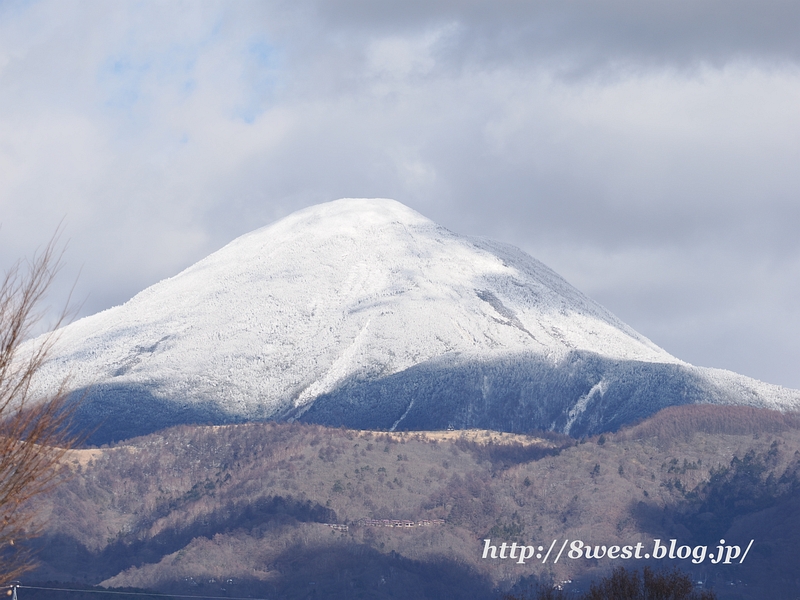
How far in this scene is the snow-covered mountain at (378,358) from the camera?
14688cm

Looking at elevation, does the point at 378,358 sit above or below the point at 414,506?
above

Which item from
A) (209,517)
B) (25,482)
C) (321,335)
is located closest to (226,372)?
(321,335)

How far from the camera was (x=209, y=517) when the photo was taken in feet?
336

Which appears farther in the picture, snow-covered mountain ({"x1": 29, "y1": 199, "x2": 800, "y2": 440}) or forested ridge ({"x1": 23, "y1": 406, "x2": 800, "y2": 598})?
snow-covered mountain ({"x1": 29, "y1": 199, "x2": 800, "y2": 440})

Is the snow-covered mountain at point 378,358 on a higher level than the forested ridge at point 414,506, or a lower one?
higher

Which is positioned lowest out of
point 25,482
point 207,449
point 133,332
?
point 25,482

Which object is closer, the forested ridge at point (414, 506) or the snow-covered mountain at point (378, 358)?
the forested ridge at point (414, 506)

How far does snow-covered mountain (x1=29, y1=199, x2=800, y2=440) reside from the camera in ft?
482

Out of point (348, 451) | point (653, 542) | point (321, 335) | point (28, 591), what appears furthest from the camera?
point (321, 335)

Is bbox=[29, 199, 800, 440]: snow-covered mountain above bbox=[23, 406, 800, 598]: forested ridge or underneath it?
above

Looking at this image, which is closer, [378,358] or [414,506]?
[414,506]

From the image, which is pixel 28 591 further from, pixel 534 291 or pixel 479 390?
pixel 534 291

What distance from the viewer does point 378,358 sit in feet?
524

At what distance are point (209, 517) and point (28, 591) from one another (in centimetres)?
3074
